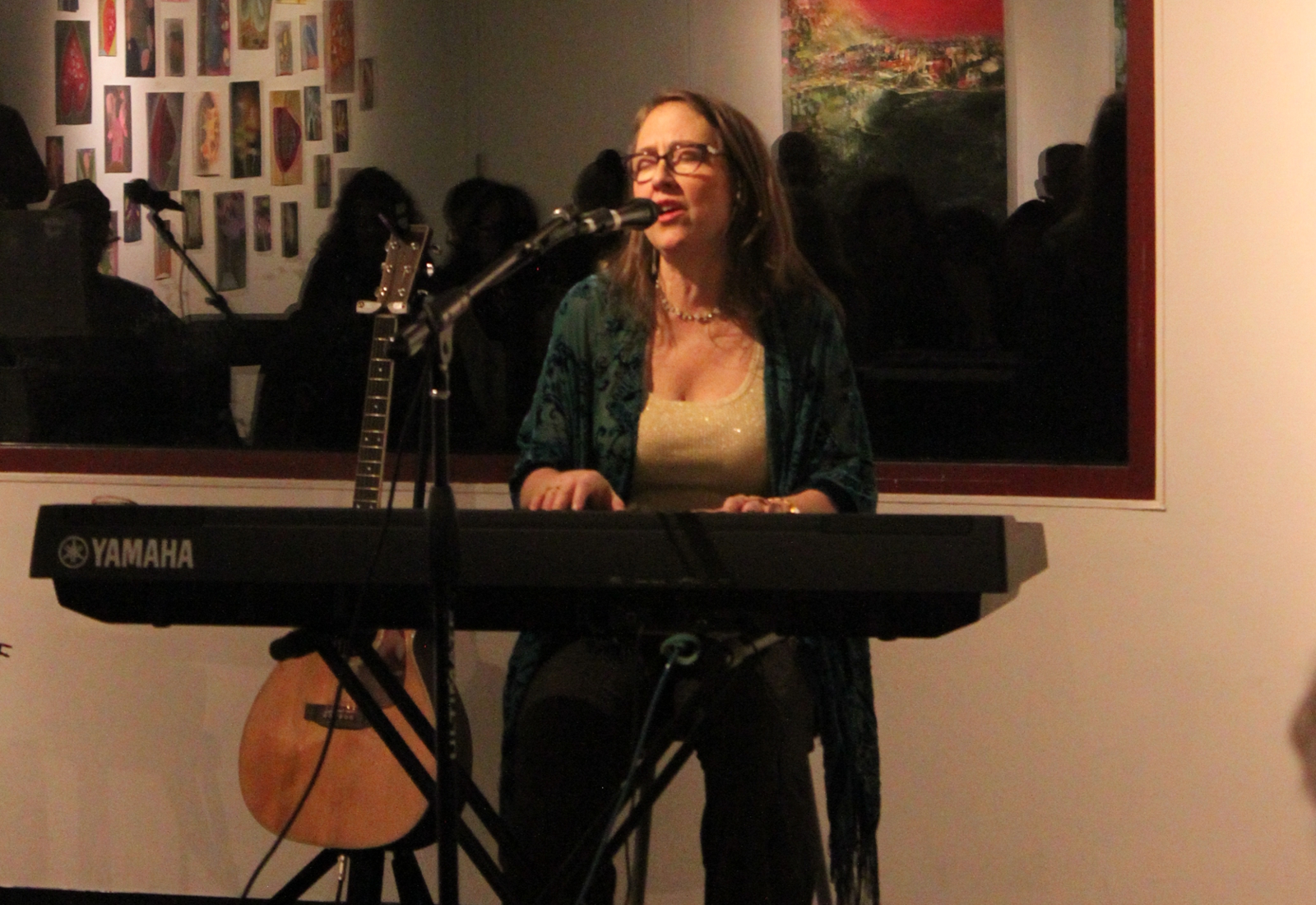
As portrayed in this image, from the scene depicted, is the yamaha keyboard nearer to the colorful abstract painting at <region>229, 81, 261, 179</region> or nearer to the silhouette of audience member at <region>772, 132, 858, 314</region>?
the silhouette of audience member at <region>772, 132, 858, 314</region>

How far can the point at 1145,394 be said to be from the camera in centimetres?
239

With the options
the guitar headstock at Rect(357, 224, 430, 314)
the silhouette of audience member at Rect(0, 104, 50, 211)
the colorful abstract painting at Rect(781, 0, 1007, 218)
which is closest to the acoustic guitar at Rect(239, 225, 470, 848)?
the guitar headstock at Rect(357, 224, 430, 314)

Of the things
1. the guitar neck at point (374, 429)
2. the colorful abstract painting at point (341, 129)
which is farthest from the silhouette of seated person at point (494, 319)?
the guitar neck at point (374, 429)

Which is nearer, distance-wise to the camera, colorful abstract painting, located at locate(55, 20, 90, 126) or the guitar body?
the guitar body

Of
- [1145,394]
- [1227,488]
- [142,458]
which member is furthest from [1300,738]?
[142,458]

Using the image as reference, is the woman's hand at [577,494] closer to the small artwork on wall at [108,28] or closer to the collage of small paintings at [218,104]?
the collage of small paintings at [218,104]

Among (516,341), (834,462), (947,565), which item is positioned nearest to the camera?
(947,565)

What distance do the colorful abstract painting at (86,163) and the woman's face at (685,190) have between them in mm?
1377

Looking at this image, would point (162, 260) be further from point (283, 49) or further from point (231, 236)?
point (283, 49)

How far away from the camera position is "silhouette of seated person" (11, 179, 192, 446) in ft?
9.15

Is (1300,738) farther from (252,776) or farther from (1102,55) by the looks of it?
(252,776)

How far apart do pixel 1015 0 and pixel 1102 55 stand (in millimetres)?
181

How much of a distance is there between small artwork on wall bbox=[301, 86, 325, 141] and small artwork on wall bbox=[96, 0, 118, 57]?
0.43 metres

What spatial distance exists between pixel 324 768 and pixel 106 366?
1.11 metres
